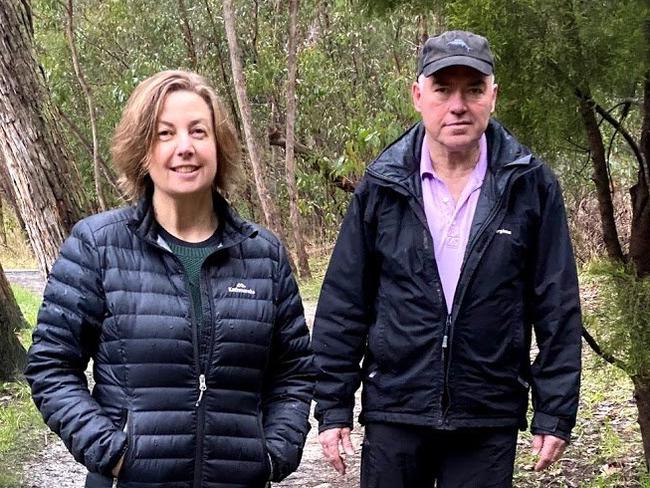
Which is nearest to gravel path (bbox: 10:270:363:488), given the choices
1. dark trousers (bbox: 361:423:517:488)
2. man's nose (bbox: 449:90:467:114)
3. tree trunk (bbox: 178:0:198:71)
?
dark trousers (bbox: 361:423:517:488)

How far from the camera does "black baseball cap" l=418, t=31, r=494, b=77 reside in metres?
2.85

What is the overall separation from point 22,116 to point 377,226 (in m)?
2.99

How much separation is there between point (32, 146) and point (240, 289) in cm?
324

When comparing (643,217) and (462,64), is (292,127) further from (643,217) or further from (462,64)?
(462,64)

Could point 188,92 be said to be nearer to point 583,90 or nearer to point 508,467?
point 508,467

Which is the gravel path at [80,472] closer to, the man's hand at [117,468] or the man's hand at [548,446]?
the man's hand at [548,446]

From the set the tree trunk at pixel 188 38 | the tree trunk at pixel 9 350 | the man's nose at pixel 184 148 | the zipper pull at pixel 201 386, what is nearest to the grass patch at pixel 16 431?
the tree trunk at pixel 9 350

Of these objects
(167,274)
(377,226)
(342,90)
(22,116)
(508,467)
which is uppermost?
(342,90)

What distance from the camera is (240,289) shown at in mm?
2439

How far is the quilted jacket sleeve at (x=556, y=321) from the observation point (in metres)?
2.90

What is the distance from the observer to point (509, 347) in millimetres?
2902

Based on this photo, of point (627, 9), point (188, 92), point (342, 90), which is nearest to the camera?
point (188, 92)

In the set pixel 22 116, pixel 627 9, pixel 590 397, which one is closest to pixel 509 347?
pixel 627 9

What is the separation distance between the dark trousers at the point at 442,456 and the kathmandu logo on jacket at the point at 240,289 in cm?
78
